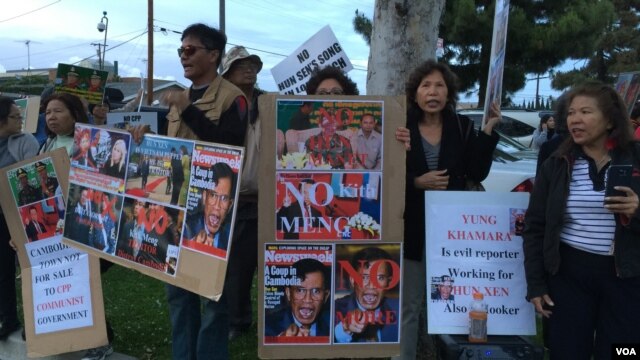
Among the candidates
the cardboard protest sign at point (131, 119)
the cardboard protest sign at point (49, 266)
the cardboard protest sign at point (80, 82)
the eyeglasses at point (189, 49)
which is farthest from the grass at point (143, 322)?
the eyeglasses at point (189, 49)

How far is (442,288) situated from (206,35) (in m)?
1.89

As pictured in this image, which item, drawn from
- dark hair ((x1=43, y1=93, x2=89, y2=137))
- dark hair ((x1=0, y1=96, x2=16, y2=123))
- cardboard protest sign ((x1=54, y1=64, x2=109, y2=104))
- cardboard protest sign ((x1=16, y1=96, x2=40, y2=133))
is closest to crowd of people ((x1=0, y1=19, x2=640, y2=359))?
dark hair ((x1=43, y1=93, x2=89, y2=137))

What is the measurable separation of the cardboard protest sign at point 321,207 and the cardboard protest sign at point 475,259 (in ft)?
0.97

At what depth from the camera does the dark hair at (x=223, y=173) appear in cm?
293

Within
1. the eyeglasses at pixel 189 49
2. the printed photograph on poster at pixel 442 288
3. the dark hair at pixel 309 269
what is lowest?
the printed photograph on poster at pixel 442 288

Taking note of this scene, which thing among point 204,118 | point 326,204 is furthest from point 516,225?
point 204,118

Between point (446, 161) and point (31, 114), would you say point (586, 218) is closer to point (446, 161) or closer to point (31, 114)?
point (446, 161)

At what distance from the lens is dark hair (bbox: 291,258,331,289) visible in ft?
10.0

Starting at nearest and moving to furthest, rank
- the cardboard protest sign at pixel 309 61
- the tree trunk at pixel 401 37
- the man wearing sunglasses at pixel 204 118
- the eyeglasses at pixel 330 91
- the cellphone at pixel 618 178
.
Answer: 1. the cellphone at pixel 618 178
2. the man wearing sunglasses at pixel 204 118
3. the eyeglasses at pixel 330 91
4. the tree trunk at pixel 401 37
5. the cardboard protest sign at pixel 309 61

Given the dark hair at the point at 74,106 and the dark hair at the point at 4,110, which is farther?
the dark hair at the point at 4,110

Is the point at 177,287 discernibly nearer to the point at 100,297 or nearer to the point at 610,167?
the point at 100,297

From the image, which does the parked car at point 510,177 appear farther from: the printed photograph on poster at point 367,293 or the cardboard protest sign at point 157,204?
the cardboard protest sign at point 157,204

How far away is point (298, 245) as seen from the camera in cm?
304

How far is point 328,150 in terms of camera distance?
119 inches
